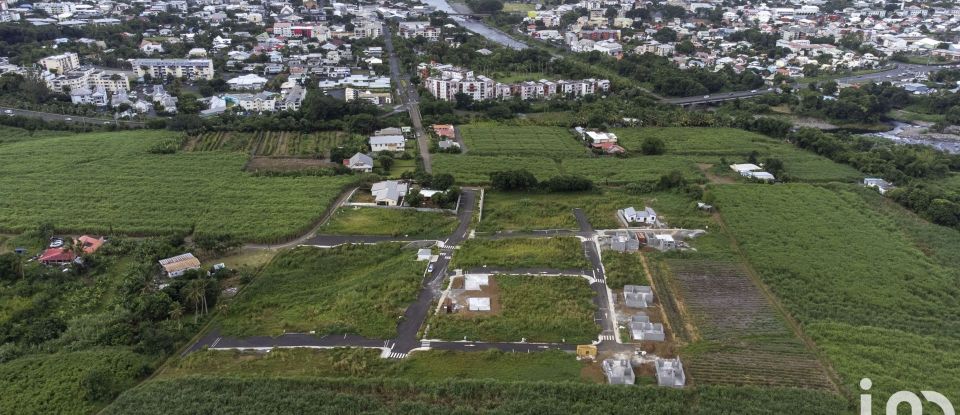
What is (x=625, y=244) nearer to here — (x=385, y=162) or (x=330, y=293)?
(x=330, y=293)

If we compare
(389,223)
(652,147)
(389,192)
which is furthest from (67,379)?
(652,147)

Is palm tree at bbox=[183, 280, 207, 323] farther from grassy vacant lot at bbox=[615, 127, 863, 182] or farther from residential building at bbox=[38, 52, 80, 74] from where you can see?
residential building at bbox=[38, 52, 80, 74]

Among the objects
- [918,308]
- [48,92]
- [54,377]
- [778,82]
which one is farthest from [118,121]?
[778,82]

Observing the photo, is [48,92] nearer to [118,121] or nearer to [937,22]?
[118,121]

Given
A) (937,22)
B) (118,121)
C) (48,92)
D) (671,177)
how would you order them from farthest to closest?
1. (937,22)
2. (48,92)
3. (118,121)
4. (671,177)

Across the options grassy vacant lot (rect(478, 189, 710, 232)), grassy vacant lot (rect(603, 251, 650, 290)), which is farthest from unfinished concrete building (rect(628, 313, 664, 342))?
grassy vacant lot (rect(478, 189, 710, 232))

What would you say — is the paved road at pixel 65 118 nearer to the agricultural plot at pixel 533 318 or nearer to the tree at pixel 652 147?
the agricultural plot at pixel 533 318
